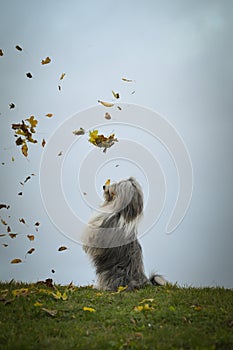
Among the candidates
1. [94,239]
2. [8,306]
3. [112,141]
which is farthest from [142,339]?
[112,141]

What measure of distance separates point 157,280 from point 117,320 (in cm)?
277

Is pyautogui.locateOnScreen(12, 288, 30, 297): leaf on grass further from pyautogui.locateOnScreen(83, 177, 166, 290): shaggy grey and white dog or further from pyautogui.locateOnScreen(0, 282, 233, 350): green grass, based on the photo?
pyautogui.locateOnScreen(83, 177, 166, 290): shaggy grey and white dog

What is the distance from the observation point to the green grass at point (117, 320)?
4.81 metres

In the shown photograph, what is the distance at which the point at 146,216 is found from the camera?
8109 mm

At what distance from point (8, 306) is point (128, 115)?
165 inches

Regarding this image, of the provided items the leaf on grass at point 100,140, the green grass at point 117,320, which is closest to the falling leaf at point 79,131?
the leaf on grass at point 100,140

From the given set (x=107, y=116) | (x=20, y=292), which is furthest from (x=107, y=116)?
(x=20, y=292)

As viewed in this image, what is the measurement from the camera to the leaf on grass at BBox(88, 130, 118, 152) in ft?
25.7

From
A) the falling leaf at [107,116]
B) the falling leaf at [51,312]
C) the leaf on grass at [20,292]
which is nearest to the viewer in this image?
the falling leaf at [51,312]

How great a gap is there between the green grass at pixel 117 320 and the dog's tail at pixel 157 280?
2.05 feet

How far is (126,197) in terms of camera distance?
7816mm

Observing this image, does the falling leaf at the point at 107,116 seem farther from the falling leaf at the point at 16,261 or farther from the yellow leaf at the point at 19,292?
the yellow leaf at the point at 19,292

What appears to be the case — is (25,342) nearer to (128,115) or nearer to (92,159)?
(92,159)

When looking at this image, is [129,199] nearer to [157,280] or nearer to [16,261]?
[157,280]
